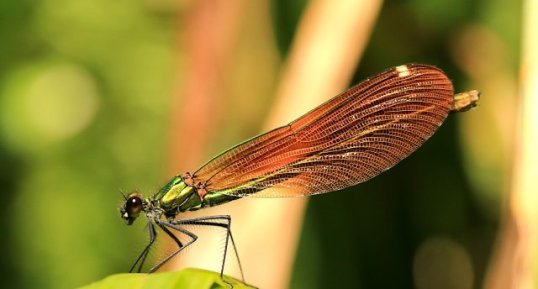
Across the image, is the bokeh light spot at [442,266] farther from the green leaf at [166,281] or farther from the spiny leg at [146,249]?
the green leaf at [166,281]

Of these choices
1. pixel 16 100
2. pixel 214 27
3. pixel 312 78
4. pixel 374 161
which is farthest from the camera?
pixel 16 100

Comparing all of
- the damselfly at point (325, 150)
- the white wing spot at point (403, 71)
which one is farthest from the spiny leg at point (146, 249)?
the white wing spot at point (403, 71)

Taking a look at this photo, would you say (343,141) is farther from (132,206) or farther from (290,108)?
(290,108)

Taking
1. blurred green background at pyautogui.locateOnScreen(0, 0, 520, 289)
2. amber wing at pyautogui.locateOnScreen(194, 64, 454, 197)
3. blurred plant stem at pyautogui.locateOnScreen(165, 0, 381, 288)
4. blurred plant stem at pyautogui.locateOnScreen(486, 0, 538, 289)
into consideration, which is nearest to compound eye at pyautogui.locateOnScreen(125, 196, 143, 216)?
amber wing at pyautogui.locateOnScreen(194, 64, 454, 197)

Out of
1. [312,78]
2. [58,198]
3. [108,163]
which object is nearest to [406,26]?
[312,78]

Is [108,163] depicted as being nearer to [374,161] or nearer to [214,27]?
[214,27]

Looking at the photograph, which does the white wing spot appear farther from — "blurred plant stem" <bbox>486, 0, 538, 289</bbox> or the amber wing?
"blurred plant stem" <bbox>486, 0, 538, 289</bbox>
